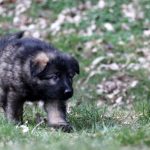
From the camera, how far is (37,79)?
314 inches

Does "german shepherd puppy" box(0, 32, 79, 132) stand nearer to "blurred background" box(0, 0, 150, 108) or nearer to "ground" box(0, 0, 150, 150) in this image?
"ground" box(0, 0, 150, 150)

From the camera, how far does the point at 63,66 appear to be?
789 cm

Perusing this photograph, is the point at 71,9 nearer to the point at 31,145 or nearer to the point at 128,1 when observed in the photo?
the point at 128,1

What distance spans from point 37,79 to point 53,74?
0.73 ft

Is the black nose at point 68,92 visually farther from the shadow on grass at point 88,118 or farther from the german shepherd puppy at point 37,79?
the shadow on grass at point 88,118

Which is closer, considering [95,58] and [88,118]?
[88,118]

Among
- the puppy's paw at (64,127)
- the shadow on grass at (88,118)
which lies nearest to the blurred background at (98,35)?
the shadow on grass at (88,118)

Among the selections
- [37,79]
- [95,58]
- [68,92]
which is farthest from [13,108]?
[95,58]

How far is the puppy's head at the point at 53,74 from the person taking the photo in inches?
309

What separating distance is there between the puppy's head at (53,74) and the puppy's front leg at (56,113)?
5.5 inches

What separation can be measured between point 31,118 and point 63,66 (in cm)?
121

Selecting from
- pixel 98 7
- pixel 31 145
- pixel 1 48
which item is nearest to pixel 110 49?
pixel 98 7

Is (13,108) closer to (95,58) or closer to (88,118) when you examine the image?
(88,118)

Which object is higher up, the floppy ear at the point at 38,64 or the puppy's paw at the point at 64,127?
the floppy ear at the point at 38,64
